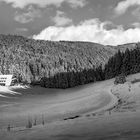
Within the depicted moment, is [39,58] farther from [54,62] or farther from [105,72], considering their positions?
[105,72]

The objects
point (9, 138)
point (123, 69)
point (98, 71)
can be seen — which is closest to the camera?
point (9, 138)

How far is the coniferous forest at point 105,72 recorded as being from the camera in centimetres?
7131

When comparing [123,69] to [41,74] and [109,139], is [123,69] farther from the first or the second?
[109,139]

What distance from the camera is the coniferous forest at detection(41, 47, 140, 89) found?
71.3 meters

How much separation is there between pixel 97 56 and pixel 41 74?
122 ft

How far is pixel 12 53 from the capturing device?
110 m

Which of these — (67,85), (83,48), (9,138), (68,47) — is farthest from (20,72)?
(9,138)

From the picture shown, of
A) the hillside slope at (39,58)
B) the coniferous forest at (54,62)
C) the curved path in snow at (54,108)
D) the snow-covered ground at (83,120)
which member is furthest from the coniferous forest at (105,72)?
the snow-covered ground at (83,120)

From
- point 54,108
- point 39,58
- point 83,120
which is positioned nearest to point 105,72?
point 39,58

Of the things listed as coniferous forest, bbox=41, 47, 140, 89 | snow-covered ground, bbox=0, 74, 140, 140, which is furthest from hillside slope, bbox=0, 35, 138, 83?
snow-covered ground, bbox=0, 74, 140, 140

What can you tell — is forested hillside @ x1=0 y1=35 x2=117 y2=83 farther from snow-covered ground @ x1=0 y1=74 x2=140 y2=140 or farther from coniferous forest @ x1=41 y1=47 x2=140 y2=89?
snow-covered ground @ x1=0 y1=74 x2=140 y2=140

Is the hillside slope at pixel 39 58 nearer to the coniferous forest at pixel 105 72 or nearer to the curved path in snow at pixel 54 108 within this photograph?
the coniferous forest at pixel 105 72

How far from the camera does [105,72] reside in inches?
3295

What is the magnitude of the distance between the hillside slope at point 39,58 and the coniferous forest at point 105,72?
435 inches
